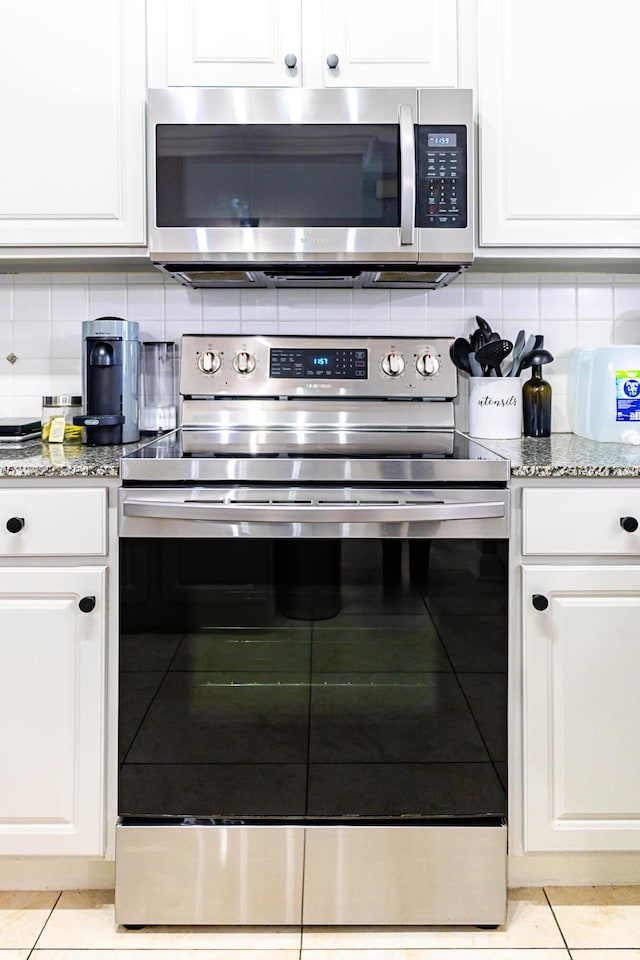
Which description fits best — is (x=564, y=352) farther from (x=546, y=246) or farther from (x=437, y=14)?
(x=437, y=14)

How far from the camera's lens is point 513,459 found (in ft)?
5.15

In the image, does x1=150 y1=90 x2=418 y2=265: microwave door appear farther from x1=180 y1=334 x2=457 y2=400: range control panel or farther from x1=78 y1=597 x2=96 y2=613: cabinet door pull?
x1=78 y1=597 x2=96 y2=613: cabinet door pull

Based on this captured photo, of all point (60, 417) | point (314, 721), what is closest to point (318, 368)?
point (60, 417)

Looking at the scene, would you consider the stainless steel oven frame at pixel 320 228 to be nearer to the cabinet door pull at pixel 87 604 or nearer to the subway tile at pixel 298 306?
the subway tile at pixel 298 306

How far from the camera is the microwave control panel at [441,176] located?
1747mm

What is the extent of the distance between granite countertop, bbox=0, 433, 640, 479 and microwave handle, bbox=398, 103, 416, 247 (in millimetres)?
572

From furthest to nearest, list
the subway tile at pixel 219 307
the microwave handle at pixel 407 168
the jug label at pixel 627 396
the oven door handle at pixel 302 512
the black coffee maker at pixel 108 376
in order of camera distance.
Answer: the subway tile at pixel 219 307, the jug label at pixel 627 396, the black coffee maker at pixel 108 376, the microwave handle at pixel 407 168, the oven door handle at pixel 302 512

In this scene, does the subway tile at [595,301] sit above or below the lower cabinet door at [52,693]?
above

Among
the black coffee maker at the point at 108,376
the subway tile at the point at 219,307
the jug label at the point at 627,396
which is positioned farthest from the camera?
the subway tile at the point at 219,307

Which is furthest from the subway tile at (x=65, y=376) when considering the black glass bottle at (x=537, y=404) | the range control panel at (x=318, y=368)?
the black glass bottle at (x=537, y=404)

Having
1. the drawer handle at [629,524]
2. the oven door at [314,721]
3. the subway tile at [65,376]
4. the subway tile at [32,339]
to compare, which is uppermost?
the subway tile at [32,339]

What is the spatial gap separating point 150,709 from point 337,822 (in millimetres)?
447

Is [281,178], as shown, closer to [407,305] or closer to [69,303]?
[407,305]

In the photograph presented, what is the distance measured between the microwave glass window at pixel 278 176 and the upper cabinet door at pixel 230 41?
5.8 inches
